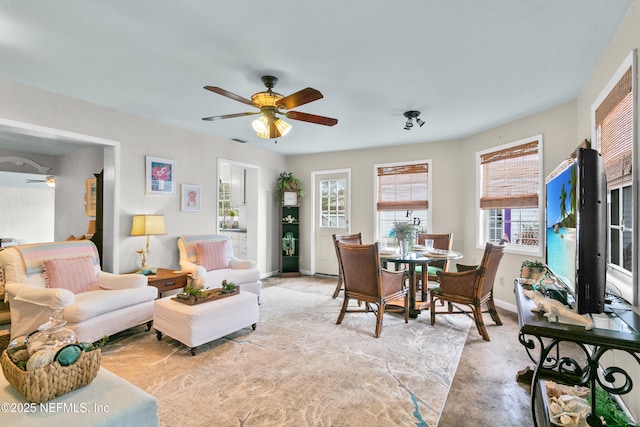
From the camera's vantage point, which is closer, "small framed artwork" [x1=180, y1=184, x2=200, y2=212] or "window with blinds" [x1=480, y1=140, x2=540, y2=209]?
"window with blinds" [x1=480, y1=140, x2=540, y2=209]

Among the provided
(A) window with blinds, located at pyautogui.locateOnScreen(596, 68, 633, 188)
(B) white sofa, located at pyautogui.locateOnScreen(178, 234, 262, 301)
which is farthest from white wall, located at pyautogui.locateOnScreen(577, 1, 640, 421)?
(B) white sofa, located at pyautogui.locateOnScreen(178, 234, 262, 301)

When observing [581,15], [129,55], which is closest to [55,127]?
[129,55]

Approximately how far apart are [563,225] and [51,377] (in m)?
2.86

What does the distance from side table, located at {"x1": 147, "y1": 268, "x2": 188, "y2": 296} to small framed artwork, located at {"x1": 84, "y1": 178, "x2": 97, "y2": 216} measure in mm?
1688

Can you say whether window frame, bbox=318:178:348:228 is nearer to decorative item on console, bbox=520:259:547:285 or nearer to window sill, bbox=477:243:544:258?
window sill, bbox=477:243:544:258

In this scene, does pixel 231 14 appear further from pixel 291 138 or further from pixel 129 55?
pixel 291 138

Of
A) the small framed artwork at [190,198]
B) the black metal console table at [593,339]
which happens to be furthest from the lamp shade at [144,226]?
the black metal console table at [593,339]

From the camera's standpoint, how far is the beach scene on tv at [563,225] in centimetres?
180

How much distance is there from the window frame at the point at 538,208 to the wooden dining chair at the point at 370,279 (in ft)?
4.55

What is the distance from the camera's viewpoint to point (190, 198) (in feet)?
15.4

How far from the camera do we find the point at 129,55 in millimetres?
2465

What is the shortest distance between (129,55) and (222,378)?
2.63 meters

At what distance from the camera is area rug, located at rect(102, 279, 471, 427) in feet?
6.44

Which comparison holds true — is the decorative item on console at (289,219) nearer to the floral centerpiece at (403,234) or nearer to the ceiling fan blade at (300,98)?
the floral centerpiece at (403,234)
